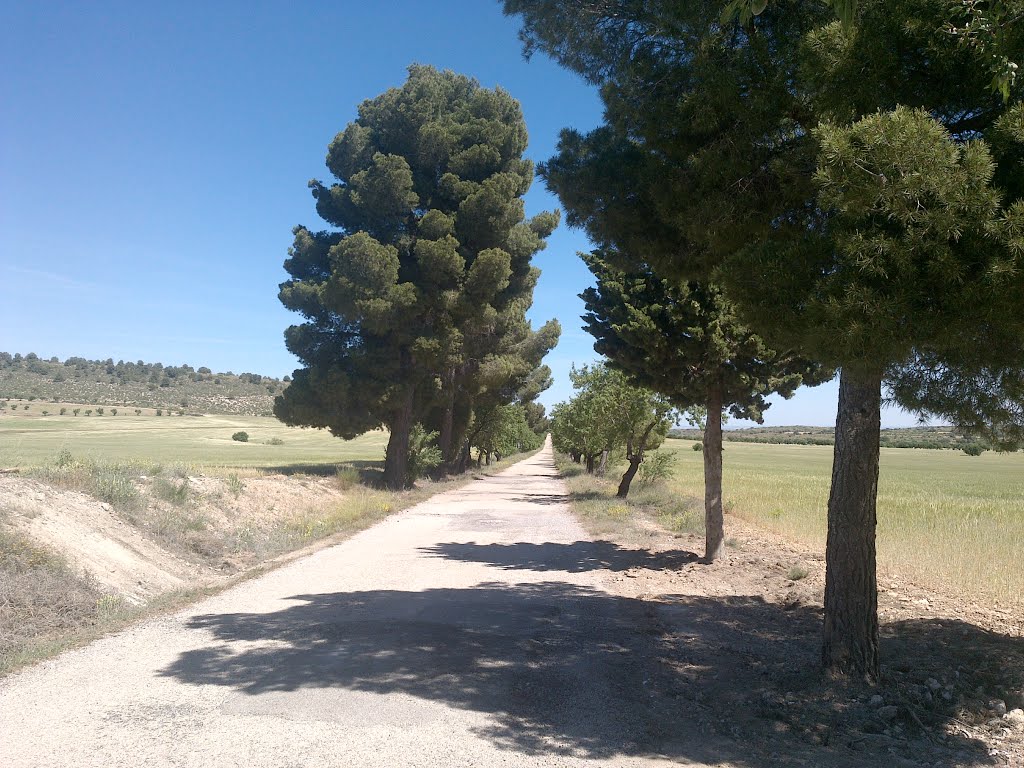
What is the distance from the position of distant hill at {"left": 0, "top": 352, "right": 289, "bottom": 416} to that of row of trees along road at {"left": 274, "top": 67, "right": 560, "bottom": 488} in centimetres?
6260

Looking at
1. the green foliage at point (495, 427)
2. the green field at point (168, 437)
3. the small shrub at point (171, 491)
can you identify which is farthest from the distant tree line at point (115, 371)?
the small shrub at point (171, 491)

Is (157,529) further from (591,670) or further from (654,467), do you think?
(654,467)

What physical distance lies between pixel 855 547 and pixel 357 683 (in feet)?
13.6

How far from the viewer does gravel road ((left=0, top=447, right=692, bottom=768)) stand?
4.27 m

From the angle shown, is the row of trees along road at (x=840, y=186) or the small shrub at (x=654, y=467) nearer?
the row of trees along road at (x=840, y=186)

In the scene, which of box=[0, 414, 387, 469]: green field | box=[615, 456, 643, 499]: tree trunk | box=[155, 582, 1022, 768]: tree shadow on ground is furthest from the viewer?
box=[0, 414, 387, 469]: green field

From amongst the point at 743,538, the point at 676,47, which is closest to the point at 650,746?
the point at 676,47

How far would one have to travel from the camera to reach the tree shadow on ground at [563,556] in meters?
11.8

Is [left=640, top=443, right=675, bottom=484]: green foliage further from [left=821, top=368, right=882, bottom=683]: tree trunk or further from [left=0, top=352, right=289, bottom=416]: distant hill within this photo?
[left=0, top=352, right=289, bottom=416]: distant hill

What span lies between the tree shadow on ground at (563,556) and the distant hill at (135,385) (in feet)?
249

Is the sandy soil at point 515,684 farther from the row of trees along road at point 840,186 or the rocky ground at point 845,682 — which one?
the row of trees along road at point 840,186

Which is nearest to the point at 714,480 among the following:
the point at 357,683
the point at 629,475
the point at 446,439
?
the point at 357,683

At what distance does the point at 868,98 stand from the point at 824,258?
1153 millimetres

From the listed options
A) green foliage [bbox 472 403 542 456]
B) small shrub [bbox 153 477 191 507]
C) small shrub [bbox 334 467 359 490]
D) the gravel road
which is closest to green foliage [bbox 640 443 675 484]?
small shrub [bbox 334 467 359 490]
